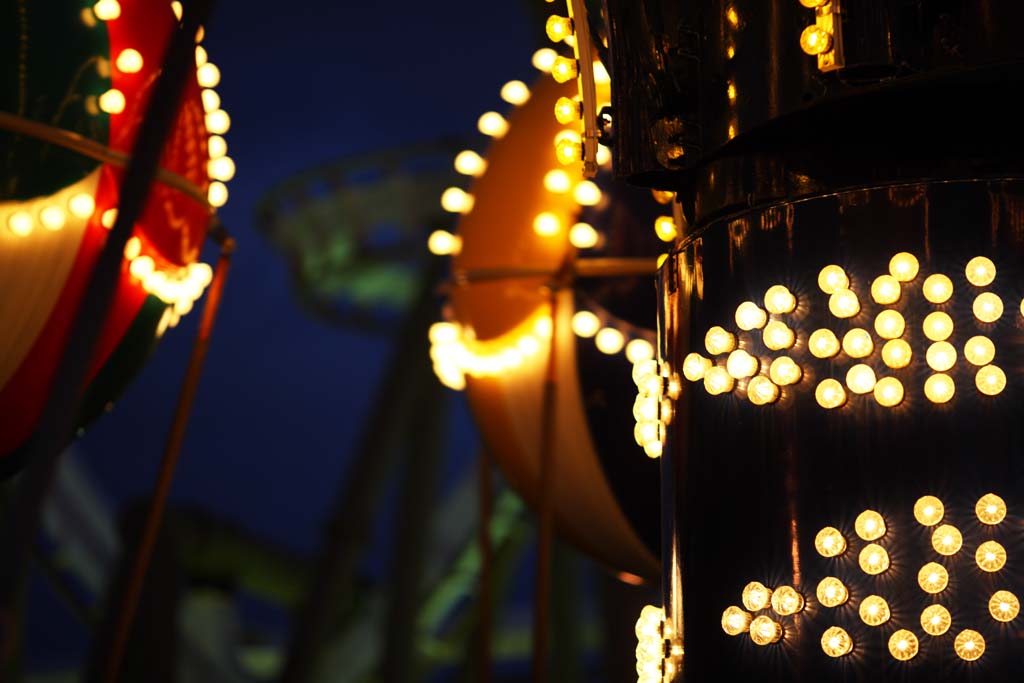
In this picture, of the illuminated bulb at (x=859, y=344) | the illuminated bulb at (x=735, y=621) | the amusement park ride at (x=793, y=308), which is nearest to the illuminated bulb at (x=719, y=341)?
the amusement park ride at (x=793, y=308)

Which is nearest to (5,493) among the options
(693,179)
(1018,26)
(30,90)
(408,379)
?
(408,379)

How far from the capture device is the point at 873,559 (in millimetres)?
2396

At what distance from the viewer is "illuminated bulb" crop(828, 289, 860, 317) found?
8.17 ft

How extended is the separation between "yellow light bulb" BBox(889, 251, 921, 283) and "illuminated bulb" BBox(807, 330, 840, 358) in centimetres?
14

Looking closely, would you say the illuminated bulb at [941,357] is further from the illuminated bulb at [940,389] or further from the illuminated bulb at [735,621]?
the illuminated bulb at [735,621]

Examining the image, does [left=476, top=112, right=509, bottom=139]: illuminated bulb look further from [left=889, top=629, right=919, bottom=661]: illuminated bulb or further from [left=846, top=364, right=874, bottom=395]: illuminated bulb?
[left=889, top=629, right=919, bottom=661]: illuminated bulb

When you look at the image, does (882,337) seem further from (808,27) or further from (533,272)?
(533,272)

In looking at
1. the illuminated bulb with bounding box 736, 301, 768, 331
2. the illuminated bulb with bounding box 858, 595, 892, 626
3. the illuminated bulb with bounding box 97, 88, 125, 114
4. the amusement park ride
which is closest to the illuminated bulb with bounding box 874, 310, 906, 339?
the amusement park ride

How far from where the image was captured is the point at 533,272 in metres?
5.07

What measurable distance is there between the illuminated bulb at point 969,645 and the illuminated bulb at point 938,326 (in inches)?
18.4

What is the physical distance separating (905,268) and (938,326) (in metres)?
0.11

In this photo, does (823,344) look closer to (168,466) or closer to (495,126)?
(168,466)

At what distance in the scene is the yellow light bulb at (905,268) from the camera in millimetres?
2479

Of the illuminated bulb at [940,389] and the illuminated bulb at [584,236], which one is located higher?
the illuminated bulb at [584,236]
